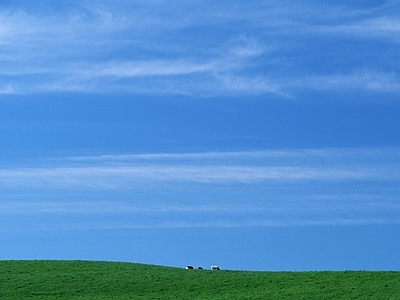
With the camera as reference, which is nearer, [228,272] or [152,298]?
[152,298]

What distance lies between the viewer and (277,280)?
51.9 meters

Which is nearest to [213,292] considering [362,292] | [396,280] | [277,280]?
[277,280]

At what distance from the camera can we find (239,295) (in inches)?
1864

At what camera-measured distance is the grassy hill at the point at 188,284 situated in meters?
47.4

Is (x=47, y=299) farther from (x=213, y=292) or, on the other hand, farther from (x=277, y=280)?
(x=277, y=280)

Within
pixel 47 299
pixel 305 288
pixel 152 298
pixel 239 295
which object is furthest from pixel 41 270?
pixel 305 288

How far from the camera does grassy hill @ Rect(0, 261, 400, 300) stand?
4738cm

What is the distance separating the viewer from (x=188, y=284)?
51188 millimetres

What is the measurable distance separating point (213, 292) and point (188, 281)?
3889 mm

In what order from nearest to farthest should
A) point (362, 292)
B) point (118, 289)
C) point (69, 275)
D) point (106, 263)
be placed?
point (362, 292) → point (118, 289) → point (69, 275) → point (106, 263)

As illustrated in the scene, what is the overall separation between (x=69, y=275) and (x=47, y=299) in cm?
674

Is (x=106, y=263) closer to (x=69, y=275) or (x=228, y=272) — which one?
(x=69, y=275)

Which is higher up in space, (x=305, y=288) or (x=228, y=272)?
(x=228, y=272)

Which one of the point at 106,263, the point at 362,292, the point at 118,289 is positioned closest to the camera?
the point at 362,292
